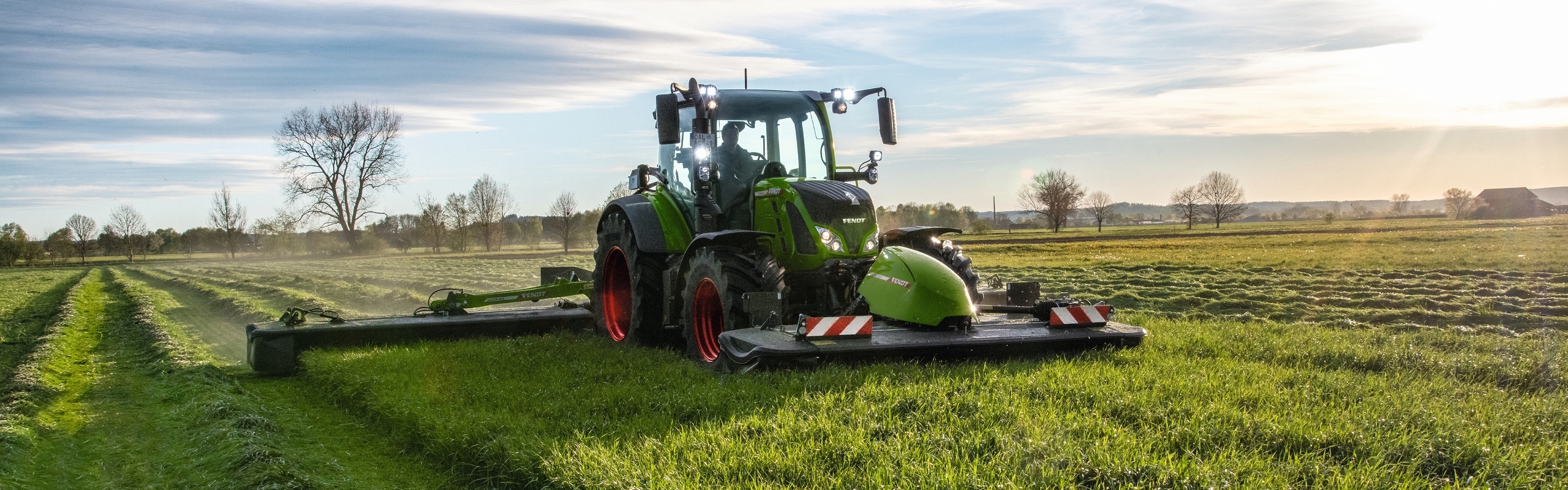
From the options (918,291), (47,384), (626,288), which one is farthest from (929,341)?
(47,384)

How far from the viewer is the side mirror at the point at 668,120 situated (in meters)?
7.19

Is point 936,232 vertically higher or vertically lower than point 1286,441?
higher

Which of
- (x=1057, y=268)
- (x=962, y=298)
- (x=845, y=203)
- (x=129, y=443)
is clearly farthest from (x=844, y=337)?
(x=1057, y=268)

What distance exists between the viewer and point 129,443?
600cm

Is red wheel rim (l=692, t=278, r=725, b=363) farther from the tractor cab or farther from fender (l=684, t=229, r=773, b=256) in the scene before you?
the tractor cab

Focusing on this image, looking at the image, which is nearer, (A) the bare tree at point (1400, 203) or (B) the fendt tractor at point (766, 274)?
(B) the fendt tractor at point (766, 274)

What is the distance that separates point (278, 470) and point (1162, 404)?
4.90 meters

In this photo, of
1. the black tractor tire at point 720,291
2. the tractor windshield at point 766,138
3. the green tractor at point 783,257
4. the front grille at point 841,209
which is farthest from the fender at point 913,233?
the black tractor tire at point 720,291

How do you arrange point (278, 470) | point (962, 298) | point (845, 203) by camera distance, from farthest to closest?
point (845, 203) → point (962, 298) → point (278, 470)

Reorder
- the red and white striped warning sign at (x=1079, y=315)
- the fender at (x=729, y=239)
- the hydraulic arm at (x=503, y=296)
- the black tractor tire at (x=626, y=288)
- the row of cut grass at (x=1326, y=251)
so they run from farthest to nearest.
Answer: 1. the row of cut grass at (x=1326, y=251)
2. the hydraulic arm at (x=503, y=296)
3. the black tractor tire at (x=626, y=288)
4. the fender at (x=729, y=239)
5. the red and white striped warning sign at (x=1079, y=315)

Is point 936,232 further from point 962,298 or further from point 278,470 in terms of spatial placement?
point 278,470

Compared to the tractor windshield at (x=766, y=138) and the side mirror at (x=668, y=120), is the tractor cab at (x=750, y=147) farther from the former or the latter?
the side mirror at (x=668, y=120)

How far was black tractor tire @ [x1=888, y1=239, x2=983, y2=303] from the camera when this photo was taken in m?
7.57

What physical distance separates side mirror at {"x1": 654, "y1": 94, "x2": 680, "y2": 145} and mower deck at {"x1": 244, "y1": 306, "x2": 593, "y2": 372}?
3.59m
